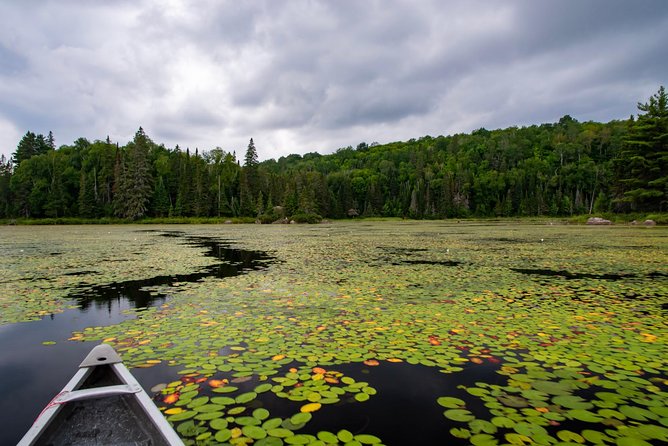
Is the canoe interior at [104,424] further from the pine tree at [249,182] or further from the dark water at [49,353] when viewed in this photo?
the pine tree at [249,182]

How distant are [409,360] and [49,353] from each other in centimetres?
449

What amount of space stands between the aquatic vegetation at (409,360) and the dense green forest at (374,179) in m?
45.4

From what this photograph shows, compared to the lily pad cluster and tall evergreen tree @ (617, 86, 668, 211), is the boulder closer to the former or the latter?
tall evergreen tree @ (617, 86, 668, 211)

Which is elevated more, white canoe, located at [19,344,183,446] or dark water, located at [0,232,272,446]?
white canoe, located at [19,344,183,446]

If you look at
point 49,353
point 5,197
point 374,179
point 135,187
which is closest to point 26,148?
point 5,197

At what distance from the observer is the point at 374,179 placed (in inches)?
4909

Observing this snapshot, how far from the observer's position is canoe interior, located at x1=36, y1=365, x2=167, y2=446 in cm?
260

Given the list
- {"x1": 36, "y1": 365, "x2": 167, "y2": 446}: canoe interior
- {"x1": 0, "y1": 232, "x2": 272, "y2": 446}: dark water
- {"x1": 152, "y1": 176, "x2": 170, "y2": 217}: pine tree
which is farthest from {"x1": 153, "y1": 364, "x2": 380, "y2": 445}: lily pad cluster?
{"x1": 152, "y1": 176, "x2": 170, "y2": 217}: pine tree

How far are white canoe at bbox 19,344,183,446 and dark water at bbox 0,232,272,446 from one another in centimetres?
66

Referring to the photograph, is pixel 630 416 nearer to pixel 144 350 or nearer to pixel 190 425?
pixel 190 425

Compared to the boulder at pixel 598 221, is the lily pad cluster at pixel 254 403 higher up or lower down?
lower down

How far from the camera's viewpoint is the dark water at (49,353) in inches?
137

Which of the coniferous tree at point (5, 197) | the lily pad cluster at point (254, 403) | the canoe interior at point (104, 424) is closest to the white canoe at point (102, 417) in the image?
the canoe interior at point (104, 424)

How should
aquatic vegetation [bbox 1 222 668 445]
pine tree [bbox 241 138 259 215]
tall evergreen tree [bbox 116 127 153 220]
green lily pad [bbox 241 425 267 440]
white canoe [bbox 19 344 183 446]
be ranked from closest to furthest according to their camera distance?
white canoe [bbox 19 344 183 446], green lily pad [bbox 241 425 267 440], aquatic vegetation [bbox 1 222 668 445], tall evergreen tree [bbox 116 127 153 220], pine tree [bbox 241 138 259 215]
